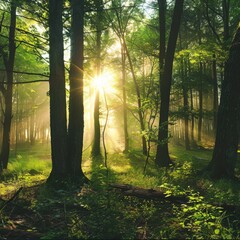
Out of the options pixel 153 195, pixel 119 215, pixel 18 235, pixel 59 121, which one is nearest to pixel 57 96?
pixel 59 121

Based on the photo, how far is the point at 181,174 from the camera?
32.4 ft

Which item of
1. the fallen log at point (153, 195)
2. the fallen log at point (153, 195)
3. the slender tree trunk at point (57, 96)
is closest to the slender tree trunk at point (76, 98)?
the slender tree trunk at point (57, 96)

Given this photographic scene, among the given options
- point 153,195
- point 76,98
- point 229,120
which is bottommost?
point 153,195

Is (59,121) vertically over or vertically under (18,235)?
over

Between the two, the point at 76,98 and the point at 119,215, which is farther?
the point at 76,98

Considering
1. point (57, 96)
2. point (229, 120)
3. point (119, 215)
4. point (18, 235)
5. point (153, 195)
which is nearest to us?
point (18, 235)

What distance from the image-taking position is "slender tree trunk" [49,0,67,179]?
28.0 feet

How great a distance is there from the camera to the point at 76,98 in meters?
9.20

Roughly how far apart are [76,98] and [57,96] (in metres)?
0.81

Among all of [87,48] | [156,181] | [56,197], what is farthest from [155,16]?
[56,197]

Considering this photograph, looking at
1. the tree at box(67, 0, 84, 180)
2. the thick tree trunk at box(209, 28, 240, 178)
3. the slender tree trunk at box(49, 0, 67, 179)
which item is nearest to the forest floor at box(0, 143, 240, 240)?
the slender tree trunk at box(49, 0, 67, 179)

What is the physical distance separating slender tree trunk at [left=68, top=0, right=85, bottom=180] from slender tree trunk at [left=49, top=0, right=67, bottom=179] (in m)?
0.39

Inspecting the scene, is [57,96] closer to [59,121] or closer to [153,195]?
[59,121]

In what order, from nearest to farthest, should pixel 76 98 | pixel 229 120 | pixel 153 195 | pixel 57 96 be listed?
1. pixel 153 195
2. pixel 57 96
3. pixel 76 98
4. pixel 229 120
